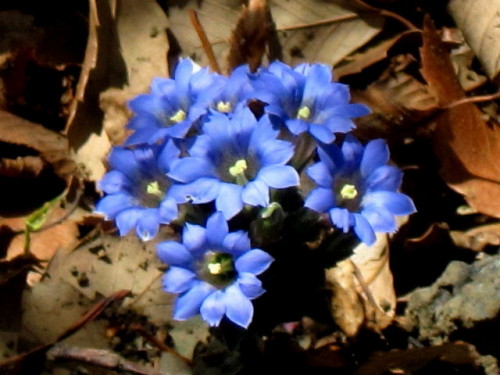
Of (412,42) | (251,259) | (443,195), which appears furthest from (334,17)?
(251,259)

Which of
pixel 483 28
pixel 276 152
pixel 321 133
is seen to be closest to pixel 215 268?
pixel 276 152

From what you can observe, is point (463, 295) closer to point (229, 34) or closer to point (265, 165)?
point (265, 165)

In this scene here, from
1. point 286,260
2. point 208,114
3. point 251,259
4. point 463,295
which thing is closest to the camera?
point 251,259

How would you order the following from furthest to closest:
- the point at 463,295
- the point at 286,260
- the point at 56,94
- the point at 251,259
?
the point at 56,94 → the point at 463,295 → the point at 286,260 → the point at 251,259

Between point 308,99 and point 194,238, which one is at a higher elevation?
point 308,99

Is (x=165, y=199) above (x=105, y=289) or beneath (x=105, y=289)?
above

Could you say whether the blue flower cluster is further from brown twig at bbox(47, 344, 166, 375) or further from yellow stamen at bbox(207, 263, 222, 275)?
brown twig at bbox(47, 344, 166, 375)

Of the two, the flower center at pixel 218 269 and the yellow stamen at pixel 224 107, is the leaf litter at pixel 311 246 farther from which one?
the yellow stamen at pixel 224 107

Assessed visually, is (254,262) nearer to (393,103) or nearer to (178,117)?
(178,117)
